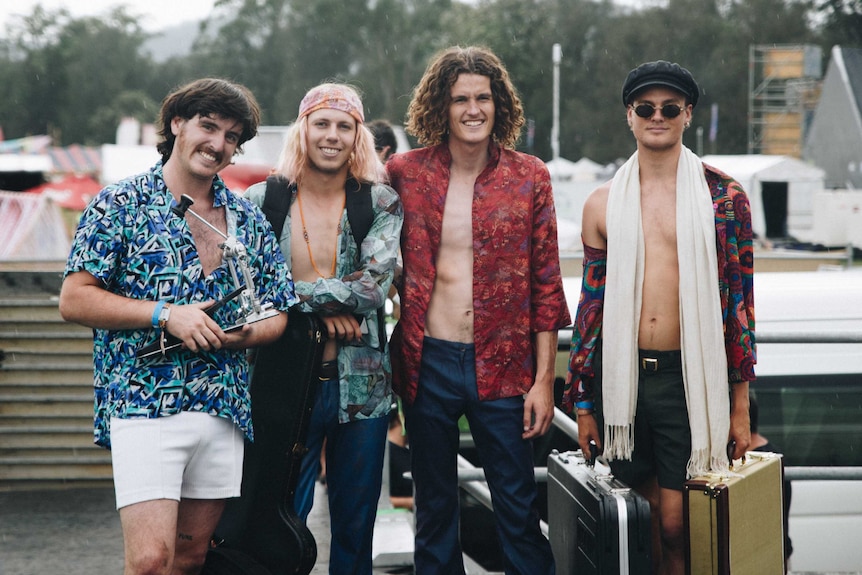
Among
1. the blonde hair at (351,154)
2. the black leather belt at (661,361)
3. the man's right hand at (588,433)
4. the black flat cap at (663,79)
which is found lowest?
the man's right hand at (588,433)

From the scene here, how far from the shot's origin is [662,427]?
360 cm

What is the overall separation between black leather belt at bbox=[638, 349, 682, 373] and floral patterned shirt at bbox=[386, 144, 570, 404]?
1.14 feet

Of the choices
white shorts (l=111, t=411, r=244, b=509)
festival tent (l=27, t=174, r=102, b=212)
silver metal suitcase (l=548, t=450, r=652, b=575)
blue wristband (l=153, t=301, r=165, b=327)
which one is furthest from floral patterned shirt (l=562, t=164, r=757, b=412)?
festival tent (l=27, t=174, r=102, b=212)

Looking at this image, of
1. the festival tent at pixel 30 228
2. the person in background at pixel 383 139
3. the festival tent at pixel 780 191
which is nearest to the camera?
the person in background at pixel 383 139

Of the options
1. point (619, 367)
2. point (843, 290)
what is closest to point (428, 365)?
point (619, 367)

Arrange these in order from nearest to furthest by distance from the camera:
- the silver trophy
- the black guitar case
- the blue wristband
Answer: the blue wristband
the silver trophy
the black guitar case

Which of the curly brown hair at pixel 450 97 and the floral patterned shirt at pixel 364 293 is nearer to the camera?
the floral patterned shirt at pixel 364 293

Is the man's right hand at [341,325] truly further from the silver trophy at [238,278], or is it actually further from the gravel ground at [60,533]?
the gravel ground at [60,533]

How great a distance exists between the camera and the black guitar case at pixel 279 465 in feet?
10.8

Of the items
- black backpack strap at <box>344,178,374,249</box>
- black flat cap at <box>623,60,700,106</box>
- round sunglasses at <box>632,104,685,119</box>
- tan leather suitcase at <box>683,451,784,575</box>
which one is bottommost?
tan leather suitcase at <box>683,451,784,575</box>

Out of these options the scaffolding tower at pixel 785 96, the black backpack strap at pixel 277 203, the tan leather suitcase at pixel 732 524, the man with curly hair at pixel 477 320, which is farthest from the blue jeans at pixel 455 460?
the scaffolding tower at pixel 785 96

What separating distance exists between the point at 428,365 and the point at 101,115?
255 feet

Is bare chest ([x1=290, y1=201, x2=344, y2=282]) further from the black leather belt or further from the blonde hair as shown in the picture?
the black leather belt

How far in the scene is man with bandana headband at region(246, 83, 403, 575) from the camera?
3.53 meters
